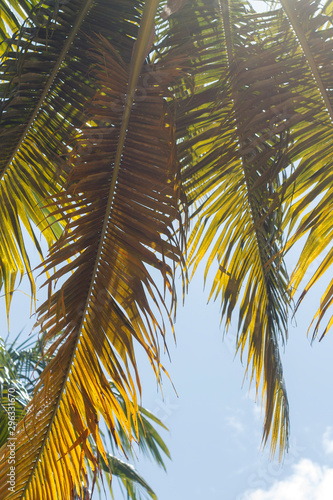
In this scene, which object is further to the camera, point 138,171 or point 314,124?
point 138,171

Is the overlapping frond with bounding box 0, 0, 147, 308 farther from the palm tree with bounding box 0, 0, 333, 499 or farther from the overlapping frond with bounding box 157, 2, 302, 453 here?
the overlapping frond with bounding box 157, 2, 302, 453

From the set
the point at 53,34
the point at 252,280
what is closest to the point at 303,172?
the point at 252,280

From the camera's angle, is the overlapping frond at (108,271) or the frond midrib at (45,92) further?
the frond midrib at (45,92)

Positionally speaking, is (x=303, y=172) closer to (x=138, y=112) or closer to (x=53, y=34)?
(x=138, y=112)

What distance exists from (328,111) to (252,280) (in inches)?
36.9

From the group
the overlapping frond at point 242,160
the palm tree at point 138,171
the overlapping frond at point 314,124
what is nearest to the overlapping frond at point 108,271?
the palm tree at point 138,171

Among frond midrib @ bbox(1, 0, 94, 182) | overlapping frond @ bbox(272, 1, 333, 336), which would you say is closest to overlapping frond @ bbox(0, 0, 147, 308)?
frond midrib @ bbox(1, 0, 94, 182)

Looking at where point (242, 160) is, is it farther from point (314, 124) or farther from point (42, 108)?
point (42, 108)

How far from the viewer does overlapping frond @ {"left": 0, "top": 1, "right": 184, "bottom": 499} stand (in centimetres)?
169

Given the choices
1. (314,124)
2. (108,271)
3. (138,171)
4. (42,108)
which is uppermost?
(42,108)

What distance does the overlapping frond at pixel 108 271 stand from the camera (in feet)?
5.55

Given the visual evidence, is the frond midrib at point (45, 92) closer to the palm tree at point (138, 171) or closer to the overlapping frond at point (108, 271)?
the palm tree at point (138, 171)

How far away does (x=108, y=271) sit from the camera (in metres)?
1.75

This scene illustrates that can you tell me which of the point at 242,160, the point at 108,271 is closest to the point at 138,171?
the point at 108,271
